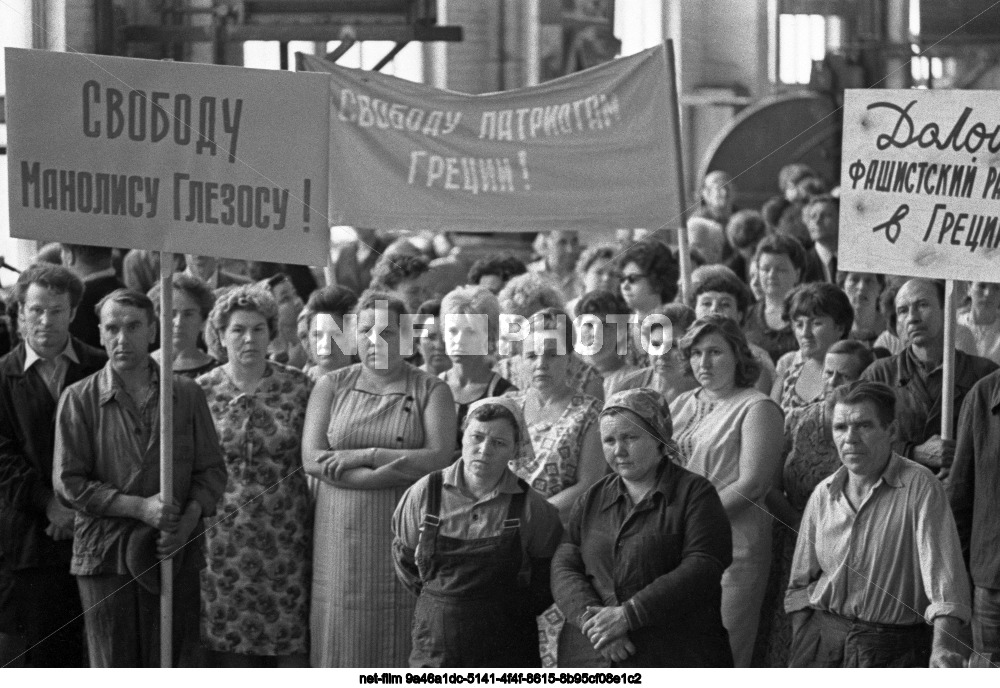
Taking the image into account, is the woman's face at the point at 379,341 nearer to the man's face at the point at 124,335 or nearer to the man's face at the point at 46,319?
the man's face at the point at 124,335

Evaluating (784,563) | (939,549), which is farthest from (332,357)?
(939,549)

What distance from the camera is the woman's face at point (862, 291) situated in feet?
23.7

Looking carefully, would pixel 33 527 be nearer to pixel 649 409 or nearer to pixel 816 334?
pixel 649 409

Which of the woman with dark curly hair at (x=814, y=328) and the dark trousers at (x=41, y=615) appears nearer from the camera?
the dark trousers at (x=41, y=615)

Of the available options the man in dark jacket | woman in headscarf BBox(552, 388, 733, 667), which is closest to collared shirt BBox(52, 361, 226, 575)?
the man in dark jacket

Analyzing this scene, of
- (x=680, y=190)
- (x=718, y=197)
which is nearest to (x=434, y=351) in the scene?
(x=680, y=190)

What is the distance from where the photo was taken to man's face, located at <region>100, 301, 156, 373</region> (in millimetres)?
5594

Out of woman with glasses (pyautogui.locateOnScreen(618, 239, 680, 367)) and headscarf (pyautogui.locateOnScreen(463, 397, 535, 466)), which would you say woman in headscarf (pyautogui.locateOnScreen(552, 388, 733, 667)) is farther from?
woman with glasses (pyautogui.locateOnScreen(618, 239, 680, 367))

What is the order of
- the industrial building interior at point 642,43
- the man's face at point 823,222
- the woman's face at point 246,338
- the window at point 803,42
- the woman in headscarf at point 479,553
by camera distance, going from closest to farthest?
the woman in headscarf at point 479,553, the woman's face at point 246,338, the man's face at point 823,222, the industrial building interior at point 642,43, the window at point 803,42

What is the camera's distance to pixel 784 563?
18.8ft

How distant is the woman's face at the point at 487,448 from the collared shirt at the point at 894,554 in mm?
947

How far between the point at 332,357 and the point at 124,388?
1093 millimetres

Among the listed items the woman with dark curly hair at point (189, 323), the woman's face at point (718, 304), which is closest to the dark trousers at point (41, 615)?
the woman with dark curly hair at point (189, 323)

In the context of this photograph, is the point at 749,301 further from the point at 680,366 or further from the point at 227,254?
the point at 227,254
